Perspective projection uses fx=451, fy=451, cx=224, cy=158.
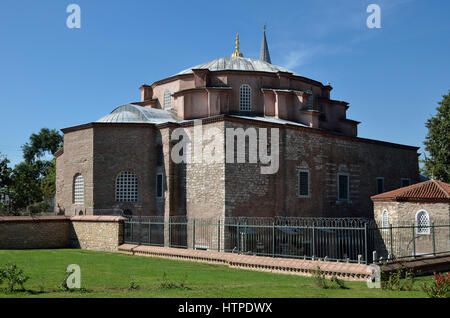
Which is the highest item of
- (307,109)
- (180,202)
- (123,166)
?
(307,109)

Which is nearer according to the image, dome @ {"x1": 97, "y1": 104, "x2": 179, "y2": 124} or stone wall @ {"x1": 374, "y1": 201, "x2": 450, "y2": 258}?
stone wall @ {"x1": 374, "y1": 201, "x2": 450, "y2": 258}

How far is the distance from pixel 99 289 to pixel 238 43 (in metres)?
24.6

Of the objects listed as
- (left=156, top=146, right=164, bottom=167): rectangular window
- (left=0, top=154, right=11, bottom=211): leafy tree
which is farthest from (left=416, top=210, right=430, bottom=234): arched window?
(left=0, top=154, right=11, bottom=211): leafy tree

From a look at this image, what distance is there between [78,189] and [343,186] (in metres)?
13.6

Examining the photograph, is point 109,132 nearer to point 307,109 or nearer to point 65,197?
point 65,197

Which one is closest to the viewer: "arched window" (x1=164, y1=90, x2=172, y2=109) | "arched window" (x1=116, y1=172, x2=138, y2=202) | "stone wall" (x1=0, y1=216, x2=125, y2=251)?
"stone wall" (x1=0, y1=216, x2=125, y2=251)

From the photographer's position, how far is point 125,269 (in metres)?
11.6

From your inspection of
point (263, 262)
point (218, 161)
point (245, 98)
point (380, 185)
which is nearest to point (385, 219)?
point (380, 185)

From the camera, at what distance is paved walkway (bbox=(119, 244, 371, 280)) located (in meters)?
10.3

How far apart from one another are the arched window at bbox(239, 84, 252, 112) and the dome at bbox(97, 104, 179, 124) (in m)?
3.46

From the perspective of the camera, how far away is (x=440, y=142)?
29.0 meters

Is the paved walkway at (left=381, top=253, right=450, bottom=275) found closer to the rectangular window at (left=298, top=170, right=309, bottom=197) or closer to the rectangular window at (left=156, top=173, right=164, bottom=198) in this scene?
the rectangular window at (left=298, top=170, right=309, bottom=197)

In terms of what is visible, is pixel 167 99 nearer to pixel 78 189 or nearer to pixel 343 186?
pixel 78 189
